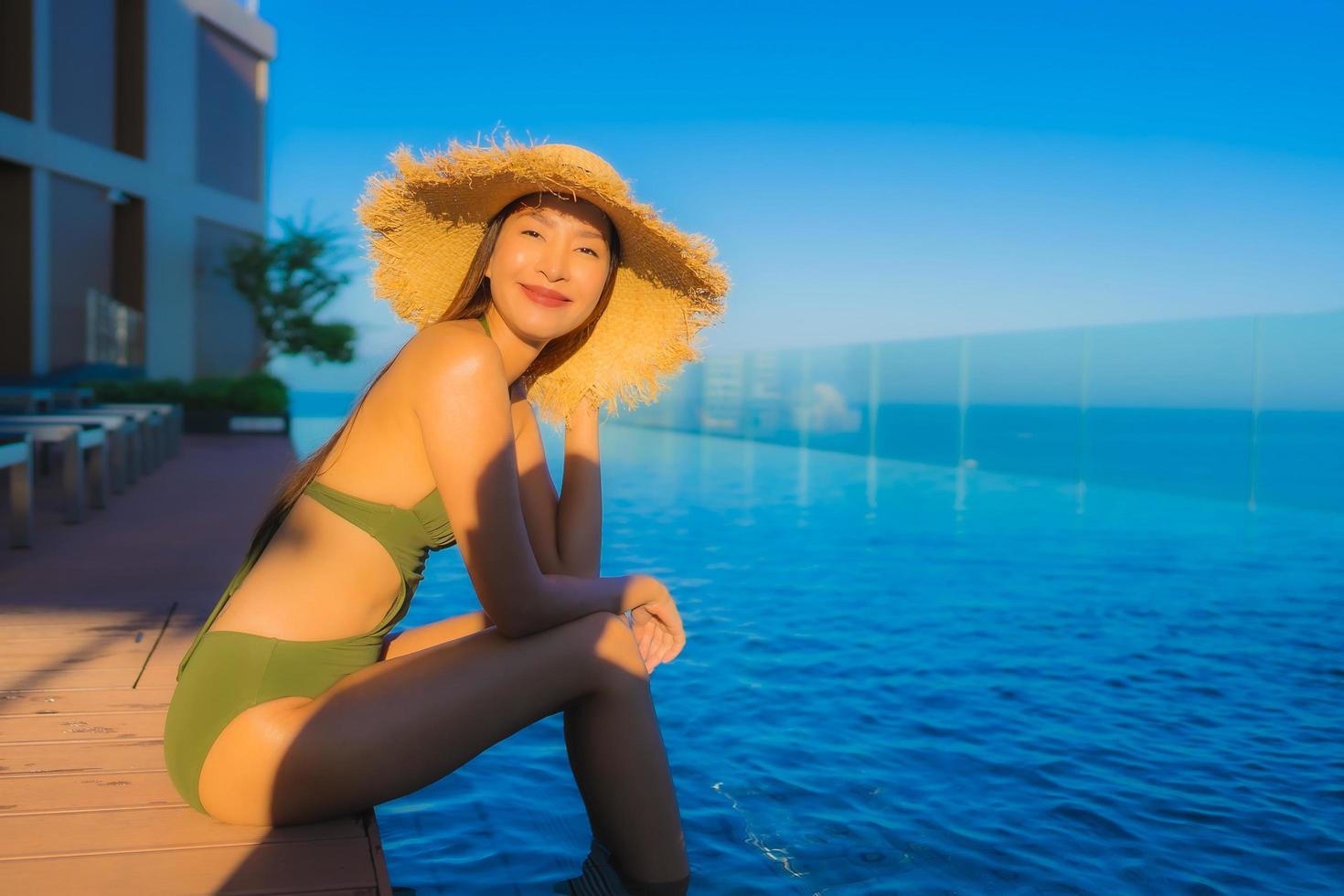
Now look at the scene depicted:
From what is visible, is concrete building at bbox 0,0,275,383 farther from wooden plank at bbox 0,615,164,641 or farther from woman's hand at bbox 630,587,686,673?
woman's hand at bbox 630,587,686,673

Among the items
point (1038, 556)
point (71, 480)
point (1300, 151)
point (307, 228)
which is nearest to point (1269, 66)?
point (1300, 151)

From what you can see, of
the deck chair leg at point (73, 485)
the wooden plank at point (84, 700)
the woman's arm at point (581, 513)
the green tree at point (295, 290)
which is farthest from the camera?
the green tree at point (295, 290)

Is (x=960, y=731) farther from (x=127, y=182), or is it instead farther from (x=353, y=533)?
(x=127, y=182)

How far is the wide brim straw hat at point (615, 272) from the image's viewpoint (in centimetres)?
174

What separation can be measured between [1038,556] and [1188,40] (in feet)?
50.9

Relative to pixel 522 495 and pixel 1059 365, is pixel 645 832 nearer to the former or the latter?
pixel 522 495

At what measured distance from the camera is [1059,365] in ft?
44.6

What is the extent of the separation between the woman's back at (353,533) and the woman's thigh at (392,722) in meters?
0.11

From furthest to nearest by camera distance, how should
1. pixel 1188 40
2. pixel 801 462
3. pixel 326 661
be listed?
pixel 1188 40 < pixel 801 462 < pixel 326 661

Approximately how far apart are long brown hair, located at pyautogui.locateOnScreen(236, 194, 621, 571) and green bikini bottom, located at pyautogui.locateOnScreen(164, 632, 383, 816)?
19 cm

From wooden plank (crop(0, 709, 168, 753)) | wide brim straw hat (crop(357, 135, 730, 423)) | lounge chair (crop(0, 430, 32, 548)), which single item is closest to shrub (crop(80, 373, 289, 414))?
lounge chair (crop(0, 430, 32, 548))

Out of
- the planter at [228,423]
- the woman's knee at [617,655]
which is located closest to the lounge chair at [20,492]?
the woman's knee at [617,655]

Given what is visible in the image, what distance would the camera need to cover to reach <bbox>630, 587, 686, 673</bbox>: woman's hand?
1.87m

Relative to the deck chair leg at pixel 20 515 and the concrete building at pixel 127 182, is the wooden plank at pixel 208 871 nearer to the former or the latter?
the deck chair leg at pixel 20 515
